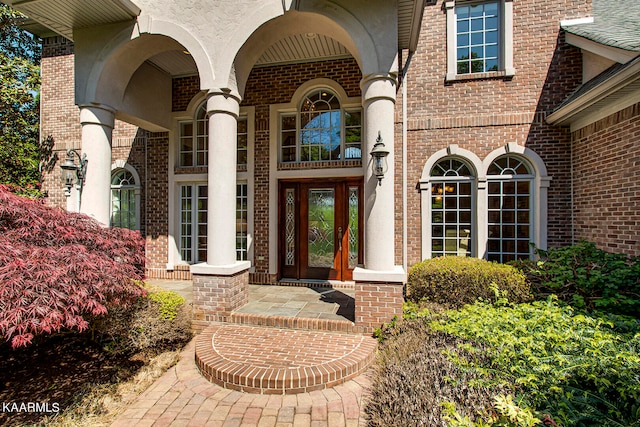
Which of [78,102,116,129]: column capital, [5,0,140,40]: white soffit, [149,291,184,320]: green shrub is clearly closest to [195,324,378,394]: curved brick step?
[149,291,184,320]: green shrub

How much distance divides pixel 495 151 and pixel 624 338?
393 cm

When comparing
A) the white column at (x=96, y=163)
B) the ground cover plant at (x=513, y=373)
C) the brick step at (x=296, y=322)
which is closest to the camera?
the ground cover plant at (x=513, y=373)

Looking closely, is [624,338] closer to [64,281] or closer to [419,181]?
[419,181]

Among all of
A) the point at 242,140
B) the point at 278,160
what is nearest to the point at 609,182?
the point at 278,160

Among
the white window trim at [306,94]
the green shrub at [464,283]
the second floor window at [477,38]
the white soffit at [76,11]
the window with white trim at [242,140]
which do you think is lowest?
the green shrub at [464,283]

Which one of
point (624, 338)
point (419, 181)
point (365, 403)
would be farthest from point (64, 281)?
point (419, 181)

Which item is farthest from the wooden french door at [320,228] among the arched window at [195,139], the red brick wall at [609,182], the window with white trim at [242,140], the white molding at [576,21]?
the white molding at [576,21]

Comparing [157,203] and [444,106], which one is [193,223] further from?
[444,106]

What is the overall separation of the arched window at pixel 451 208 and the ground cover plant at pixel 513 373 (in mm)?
2503

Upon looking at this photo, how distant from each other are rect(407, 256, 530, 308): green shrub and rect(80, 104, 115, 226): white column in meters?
5.37

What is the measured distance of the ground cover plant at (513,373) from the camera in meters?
2.11

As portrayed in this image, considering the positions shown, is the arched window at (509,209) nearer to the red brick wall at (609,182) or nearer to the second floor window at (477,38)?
the red brick wall at (609,182)

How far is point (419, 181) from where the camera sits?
6250mm

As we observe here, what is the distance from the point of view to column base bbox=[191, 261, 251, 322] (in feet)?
15.1
